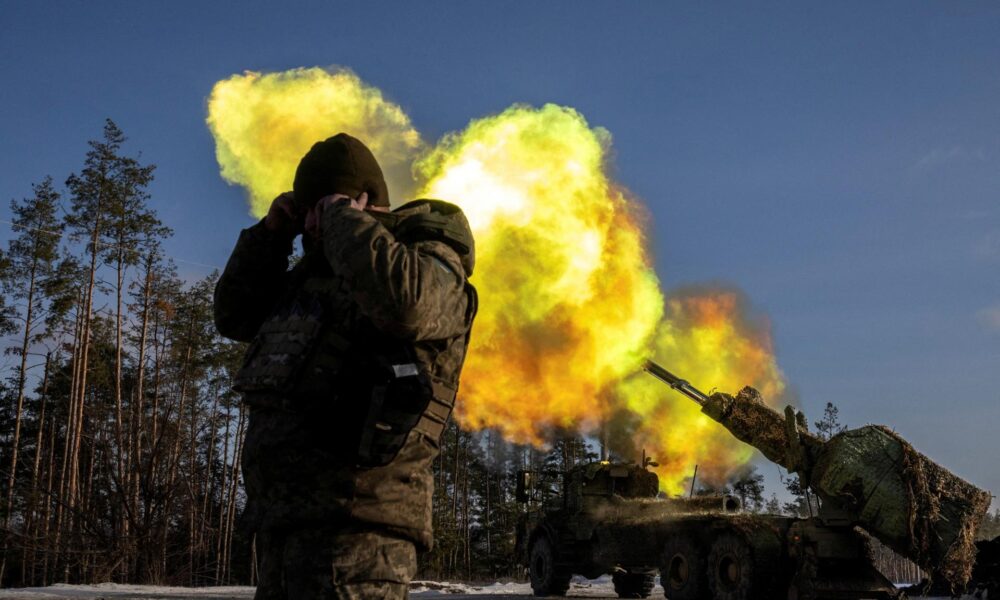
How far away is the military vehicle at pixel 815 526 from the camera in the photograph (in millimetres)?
12922

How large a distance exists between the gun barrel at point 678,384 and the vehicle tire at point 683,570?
287 centimetres

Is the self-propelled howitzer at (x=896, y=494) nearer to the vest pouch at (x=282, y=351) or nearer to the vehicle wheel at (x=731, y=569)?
the vehicle wheel at (x=731, y=569)

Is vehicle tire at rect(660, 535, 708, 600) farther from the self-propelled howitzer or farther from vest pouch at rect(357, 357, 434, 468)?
vest pouch at rect(357, 357, 434, 468)

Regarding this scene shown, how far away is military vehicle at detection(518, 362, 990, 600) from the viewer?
12922 millimetres

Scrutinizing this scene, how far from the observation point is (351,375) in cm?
263

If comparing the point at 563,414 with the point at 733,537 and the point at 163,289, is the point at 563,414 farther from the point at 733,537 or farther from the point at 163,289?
the point at 163,289

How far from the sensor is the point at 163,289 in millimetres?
36688

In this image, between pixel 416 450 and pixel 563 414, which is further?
pixel 563 414

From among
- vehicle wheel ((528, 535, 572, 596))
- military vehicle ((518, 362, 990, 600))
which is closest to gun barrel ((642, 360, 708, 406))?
military vehicle ((518, 362, 990, 600))

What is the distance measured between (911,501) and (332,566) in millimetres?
12472

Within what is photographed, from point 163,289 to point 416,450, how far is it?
36.6 meters

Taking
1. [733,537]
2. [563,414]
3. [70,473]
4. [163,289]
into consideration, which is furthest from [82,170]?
[733,537]

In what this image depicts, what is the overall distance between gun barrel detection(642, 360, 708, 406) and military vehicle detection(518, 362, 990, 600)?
0.23 m

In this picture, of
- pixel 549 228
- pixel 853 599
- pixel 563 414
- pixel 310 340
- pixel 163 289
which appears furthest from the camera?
pixel 163 289
